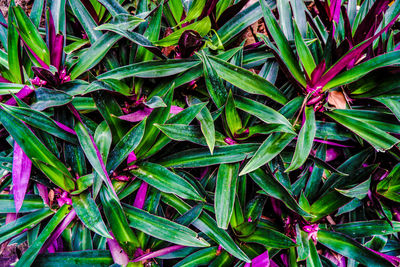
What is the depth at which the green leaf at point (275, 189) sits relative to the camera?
0.87 meters

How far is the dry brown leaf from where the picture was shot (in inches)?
42.2

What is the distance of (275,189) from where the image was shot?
902mm

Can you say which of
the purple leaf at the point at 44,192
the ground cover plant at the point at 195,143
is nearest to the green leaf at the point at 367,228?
the ground cover plant at the point at 195,143

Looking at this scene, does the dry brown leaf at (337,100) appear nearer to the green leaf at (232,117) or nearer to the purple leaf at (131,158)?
the green leaf at (232,117)

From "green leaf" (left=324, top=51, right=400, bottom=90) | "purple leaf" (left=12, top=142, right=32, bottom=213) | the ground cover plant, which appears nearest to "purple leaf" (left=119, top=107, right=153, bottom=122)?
the ground cover plant

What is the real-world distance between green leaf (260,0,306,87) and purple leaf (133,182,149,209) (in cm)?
67

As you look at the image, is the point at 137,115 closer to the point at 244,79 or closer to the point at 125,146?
the point at 125,146

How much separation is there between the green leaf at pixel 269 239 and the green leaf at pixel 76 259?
481 mm

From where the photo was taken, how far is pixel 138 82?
3.38 ft

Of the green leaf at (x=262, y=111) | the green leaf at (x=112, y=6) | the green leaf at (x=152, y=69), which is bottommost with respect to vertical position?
the green leaf at (x=262, y=111)

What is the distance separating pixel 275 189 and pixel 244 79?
39 centimetres

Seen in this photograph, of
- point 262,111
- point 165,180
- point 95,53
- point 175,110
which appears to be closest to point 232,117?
point 262,111

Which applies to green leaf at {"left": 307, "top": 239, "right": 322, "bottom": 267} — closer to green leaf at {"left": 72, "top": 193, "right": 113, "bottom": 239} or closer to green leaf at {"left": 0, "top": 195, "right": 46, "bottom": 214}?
green leaf at {"left": 72, "top": 193, "right": 113, "bottom": 239}

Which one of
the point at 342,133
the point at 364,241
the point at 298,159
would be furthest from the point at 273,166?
the point at 364,241
